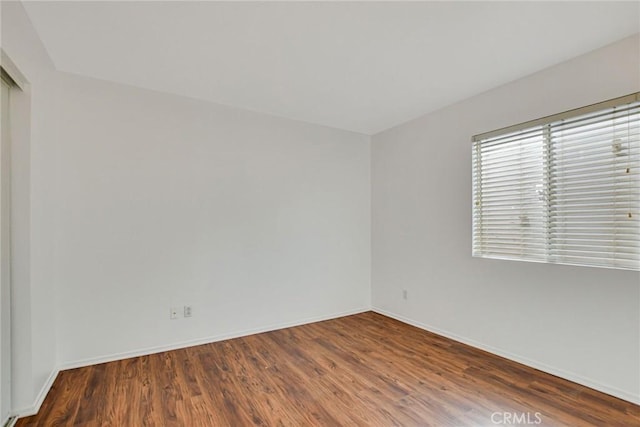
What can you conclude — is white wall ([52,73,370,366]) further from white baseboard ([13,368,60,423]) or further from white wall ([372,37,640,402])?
white wall ([372,37,640,402])

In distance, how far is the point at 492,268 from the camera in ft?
9.46

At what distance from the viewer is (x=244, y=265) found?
3.35 metres

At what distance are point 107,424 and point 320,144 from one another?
3.34 meters

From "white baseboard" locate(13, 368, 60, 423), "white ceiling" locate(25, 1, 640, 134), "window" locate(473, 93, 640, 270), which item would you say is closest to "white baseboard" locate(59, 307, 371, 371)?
"white baseboard" locate(13, 368, 60, 423)

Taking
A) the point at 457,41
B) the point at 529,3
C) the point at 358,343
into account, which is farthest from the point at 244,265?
the point at 529,3

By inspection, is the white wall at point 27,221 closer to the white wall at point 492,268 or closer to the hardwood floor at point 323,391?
the hardwood floor at point 323,391

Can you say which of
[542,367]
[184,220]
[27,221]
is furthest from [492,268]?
[27,221]

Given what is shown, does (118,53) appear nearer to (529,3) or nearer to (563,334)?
(529,3)

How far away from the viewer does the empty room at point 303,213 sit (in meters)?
1.93

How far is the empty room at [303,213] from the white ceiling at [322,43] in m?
0.02

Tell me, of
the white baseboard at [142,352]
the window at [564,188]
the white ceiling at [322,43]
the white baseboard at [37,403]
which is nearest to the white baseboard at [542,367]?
the window at [564,188]

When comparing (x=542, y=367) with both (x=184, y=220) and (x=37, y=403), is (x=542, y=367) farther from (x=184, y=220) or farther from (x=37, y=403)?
(x=37, y=403)

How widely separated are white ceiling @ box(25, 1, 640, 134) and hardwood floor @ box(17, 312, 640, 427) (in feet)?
8.32

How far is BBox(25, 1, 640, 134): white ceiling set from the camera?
183cm
